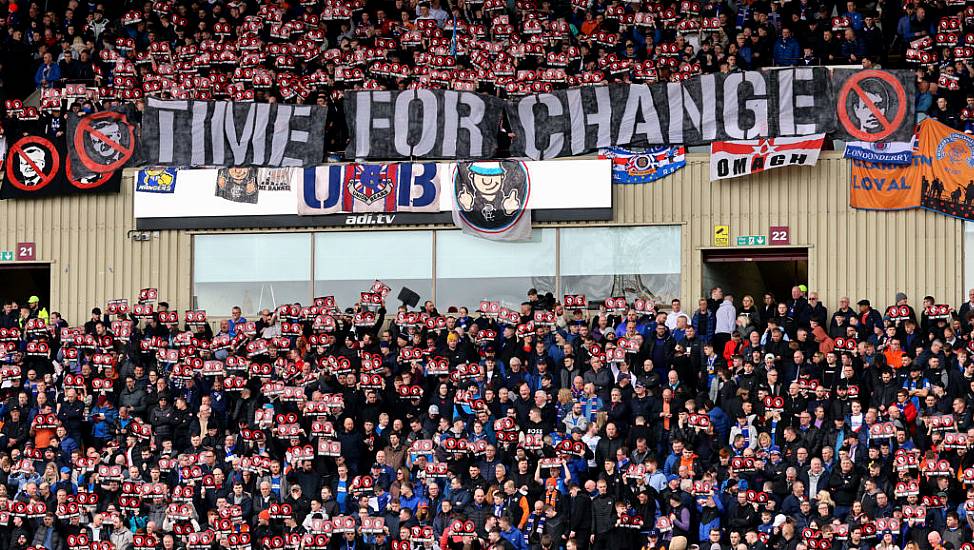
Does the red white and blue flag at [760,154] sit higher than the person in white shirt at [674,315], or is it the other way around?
the red white and blue flag at [760,154]

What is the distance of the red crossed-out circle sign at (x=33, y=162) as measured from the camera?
35.0 m

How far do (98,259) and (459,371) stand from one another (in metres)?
8.47

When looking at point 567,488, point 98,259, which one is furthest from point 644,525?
point 98,259

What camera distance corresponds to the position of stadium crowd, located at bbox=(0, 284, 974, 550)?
85.9 feet

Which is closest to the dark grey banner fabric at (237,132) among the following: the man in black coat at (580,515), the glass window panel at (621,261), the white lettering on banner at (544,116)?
the white lettering on banner at (544,116)

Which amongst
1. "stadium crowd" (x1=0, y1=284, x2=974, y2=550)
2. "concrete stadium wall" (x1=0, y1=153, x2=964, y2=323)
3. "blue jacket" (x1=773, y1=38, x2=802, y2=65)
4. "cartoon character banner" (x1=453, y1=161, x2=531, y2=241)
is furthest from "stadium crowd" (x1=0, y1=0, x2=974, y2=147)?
"stadium crowd" (x1=0, y1=284, x2=974, y2=550)

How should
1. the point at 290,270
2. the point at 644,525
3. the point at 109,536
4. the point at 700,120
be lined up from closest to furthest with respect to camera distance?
the point at 644,525
the point at 109,536
the point at 700,120
the point at 290,270

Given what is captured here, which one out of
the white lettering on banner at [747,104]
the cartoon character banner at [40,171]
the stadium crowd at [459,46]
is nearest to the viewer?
the white lettering on banner at [747,104]

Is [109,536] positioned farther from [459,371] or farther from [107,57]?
[107,57]

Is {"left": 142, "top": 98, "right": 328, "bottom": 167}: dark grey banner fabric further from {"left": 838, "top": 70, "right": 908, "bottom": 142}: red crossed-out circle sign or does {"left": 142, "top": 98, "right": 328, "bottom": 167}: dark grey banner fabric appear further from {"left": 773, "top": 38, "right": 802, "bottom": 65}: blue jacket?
{"left": 838, "top": 70, "right": 908, "bottom": 142}: red crossed-out circle sign

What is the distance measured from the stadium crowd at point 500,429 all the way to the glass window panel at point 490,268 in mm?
1446

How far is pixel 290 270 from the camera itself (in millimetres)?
34469

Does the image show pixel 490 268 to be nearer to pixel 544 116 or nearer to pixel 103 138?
pixel 544 116

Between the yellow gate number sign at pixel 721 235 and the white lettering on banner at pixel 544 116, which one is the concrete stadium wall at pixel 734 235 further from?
the white lettering on banner at pixel 544 116
